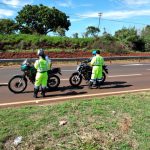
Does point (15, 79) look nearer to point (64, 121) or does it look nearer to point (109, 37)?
point (64, 121)

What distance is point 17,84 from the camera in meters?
12.5

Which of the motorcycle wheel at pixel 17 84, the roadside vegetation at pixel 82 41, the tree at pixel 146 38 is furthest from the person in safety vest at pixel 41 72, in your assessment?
the tree at pixel 146 38

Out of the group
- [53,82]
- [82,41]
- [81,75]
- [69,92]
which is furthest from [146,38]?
[69,92]

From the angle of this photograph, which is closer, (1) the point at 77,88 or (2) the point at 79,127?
(2) the point at 79,127

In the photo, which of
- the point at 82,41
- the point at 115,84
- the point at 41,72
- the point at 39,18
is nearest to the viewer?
the point at 41,72

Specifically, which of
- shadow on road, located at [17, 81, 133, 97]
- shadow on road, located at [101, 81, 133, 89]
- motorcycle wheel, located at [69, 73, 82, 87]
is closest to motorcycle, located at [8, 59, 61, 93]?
shadow on road, located at [17, 81, 133, 97]

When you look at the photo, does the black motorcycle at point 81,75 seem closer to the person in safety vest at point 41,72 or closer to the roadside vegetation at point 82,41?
the person in safety vest at point 41,72

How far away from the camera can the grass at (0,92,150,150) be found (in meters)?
6.77

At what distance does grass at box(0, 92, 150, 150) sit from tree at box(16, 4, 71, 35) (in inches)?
2727

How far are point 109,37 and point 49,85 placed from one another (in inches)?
1260

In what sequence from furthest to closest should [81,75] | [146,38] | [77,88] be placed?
[146,38] < [81,75] < [77,88]

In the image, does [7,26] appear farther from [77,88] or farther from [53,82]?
[53,82]

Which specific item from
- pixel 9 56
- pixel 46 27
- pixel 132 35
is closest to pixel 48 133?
pixel 9 56

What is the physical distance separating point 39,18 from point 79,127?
236 feet
